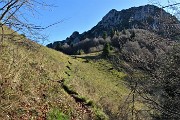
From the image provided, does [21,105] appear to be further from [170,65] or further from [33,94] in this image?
[170,65]

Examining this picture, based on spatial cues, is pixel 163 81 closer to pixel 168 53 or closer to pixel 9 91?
pixel 168 53

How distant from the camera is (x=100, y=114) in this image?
1548cm

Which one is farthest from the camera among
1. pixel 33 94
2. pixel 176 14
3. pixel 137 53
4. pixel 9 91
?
pixel 33 94

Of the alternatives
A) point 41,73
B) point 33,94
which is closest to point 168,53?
point 33,94

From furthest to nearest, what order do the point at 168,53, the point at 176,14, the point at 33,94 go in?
the point at 33,94
the point at 168,53
the point at 176,14

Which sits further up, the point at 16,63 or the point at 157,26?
the point at 157,26

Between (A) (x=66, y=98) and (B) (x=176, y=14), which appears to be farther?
(A) (x=66, y=98)

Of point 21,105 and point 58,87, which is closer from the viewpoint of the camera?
point 21,105

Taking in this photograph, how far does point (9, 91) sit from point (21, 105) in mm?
625

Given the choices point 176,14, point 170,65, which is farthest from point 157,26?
point 170,65

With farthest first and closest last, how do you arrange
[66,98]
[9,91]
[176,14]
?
[66,98] < [9,91] < [176,14]

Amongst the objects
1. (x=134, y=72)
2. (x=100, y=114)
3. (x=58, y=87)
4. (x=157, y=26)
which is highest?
(x=157, y=26)

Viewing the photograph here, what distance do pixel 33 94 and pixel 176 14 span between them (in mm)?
6644

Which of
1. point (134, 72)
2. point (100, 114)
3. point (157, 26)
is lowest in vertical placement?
point (100, 114)
